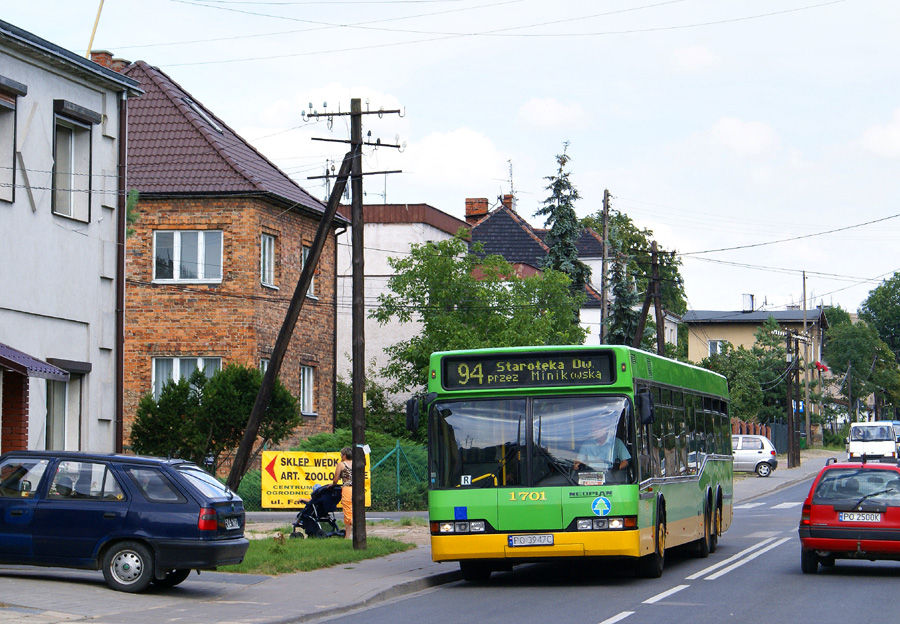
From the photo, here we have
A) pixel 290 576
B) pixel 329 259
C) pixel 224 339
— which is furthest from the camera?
pixel 329 259

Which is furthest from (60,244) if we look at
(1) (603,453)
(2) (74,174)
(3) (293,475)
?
(3) (293,475)

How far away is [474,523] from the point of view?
1619cm

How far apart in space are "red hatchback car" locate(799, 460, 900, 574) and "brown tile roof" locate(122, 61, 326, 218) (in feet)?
68.0

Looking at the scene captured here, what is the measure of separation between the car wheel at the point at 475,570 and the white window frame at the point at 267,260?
772 inches

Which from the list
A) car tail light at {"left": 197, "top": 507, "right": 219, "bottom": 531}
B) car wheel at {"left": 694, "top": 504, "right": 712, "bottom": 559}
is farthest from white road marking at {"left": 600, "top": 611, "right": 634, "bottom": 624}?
car wheel at {"left": 694, "top": 504, "right": 712, "bottom": 559}

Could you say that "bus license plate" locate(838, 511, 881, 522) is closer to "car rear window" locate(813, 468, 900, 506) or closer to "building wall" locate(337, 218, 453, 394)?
"car rear window" locate(813, 468, 900, 506)

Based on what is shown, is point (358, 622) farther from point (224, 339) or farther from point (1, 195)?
point (224, 339)

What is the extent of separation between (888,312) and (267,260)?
131m

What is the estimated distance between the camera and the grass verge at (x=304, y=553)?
18.0 metres

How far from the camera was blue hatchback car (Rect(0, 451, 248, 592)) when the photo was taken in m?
14.4

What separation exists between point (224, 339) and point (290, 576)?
18634mm

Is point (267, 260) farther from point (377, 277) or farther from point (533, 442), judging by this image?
point (533, 442)

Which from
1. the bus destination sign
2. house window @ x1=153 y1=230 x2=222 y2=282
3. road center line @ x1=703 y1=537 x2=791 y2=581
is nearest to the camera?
the bus destination sign

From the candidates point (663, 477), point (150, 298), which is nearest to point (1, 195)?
point (663, 477)
